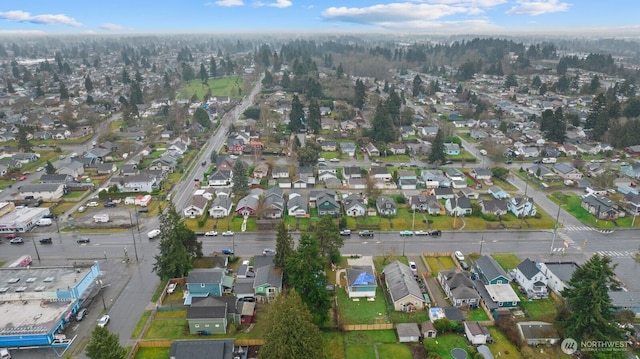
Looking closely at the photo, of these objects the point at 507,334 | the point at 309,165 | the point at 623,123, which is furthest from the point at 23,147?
the point at 623,123

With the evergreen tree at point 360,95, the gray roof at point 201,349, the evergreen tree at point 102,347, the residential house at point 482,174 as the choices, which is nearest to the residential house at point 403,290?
the gray roof at point 201,349

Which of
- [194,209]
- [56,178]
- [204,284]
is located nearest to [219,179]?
[194,209]

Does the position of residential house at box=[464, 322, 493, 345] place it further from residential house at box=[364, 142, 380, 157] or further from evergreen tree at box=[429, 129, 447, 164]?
residential house at box=[364, 142, 380, 157]

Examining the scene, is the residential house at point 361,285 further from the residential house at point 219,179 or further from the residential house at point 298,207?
the residential house at point 219,179

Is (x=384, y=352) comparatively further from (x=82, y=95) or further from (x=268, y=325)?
(x=82, y=95)

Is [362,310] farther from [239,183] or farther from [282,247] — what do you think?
[239,183]

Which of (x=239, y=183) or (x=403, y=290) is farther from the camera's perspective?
(x=239, y=183)
